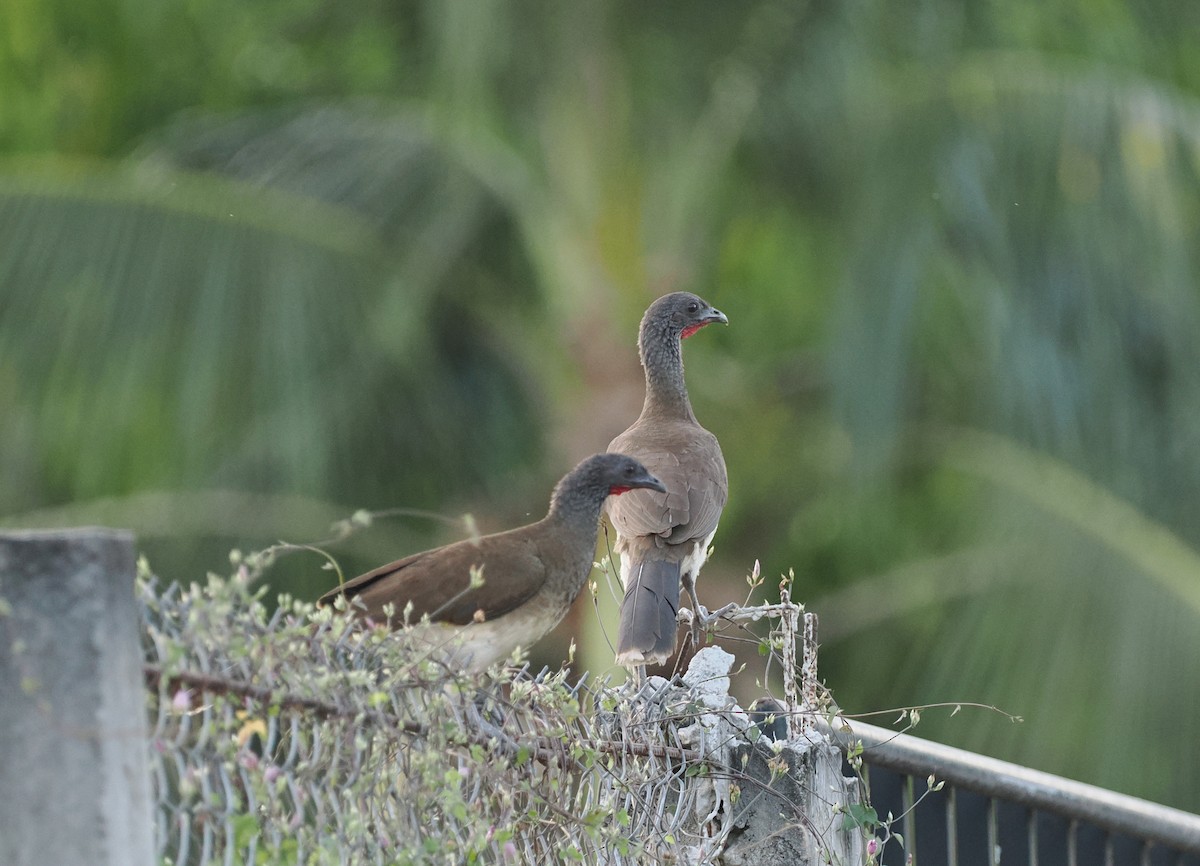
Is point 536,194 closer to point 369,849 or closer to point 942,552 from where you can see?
point 942,552

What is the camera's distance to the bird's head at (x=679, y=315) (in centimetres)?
527

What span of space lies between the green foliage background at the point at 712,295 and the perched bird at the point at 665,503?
2694mm

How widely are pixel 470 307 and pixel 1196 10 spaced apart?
4.28m

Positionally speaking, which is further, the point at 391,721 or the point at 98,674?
the point at 391,721

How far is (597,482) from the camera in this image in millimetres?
3742

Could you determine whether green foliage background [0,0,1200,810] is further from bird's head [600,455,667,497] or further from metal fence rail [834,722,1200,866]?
bird's head [600,455,667,497]

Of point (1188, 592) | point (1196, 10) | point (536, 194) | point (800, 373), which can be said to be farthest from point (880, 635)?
point (1196, 10)

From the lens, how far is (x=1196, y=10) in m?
9.50

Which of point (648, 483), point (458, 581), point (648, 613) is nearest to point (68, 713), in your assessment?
point (458, 581)

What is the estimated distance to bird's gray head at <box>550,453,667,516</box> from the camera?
372cm

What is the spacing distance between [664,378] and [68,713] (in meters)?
3.23

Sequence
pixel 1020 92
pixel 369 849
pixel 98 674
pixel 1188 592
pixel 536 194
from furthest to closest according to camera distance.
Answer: pixel 536 194 < pixel 1020 92 < pixel 1188 592 < pixel 369 849 < pixel 98 674

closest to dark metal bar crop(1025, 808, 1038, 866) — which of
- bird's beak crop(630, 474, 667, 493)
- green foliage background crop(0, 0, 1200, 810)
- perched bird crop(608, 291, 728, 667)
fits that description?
perched bird crop(608, 291, 728, 667)

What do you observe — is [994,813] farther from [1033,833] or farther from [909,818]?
[909,818]
